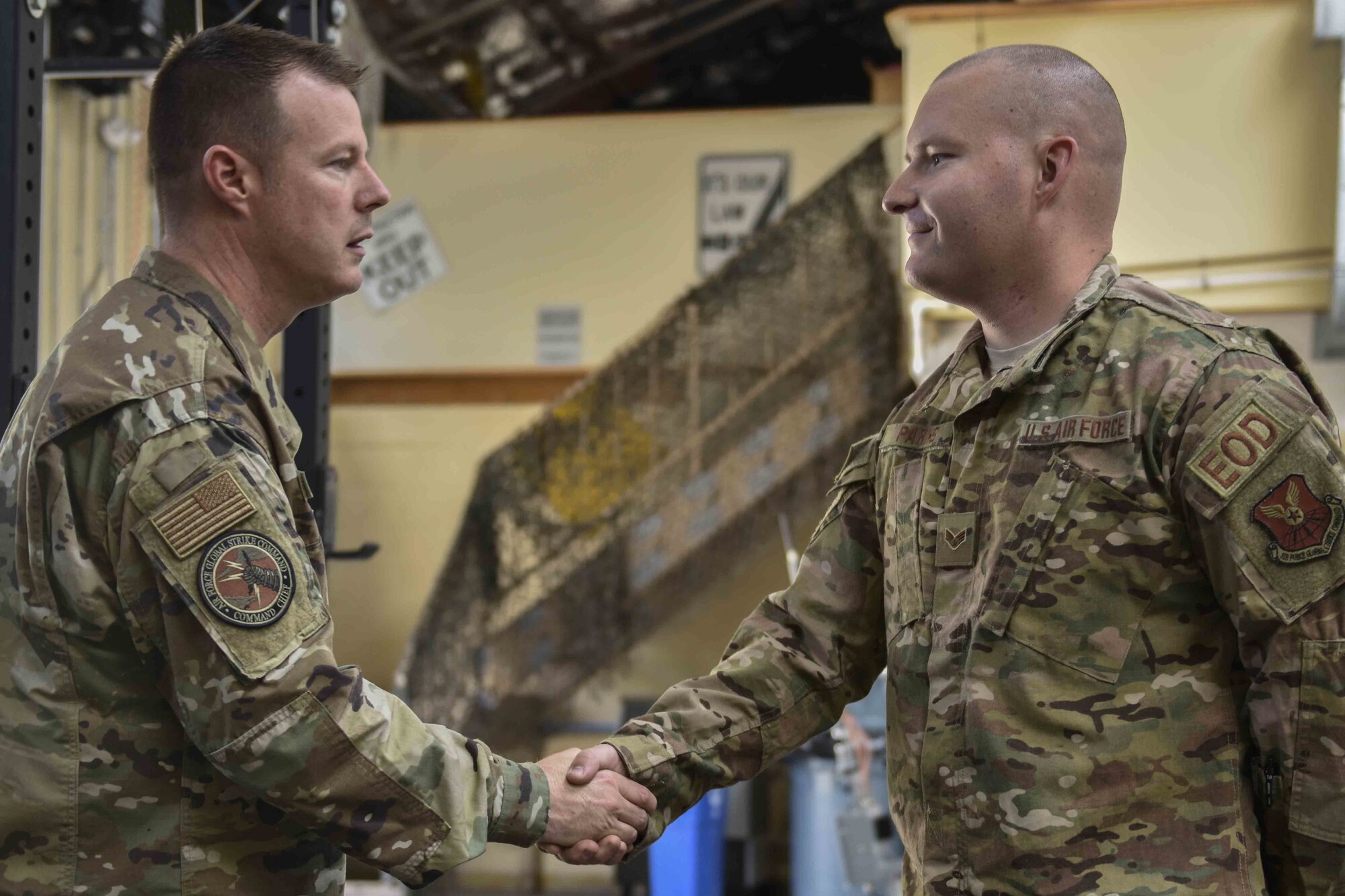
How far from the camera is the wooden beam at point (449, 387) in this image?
8.45m

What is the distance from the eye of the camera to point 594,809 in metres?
2.25

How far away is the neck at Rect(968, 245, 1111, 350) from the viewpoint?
205cm

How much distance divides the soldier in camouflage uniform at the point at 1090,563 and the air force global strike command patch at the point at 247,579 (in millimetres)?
923

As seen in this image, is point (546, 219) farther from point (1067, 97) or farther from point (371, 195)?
point (1067, 97)

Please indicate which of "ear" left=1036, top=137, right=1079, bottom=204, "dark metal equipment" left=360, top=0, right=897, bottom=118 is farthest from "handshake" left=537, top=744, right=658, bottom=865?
"dark metal equipment" left=360, top=0, right=897, bottom=118

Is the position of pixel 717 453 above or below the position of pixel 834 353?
below

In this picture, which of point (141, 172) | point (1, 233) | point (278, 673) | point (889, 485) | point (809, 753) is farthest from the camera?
point (141, 172)

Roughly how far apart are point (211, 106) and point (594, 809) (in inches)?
49.7

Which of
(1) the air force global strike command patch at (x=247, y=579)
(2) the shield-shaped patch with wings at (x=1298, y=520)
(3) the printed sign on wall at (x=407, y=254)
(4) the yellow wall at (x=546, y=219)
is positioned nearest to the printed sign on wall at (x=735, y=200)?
(4) the yellow wall at (x=546, y=219)

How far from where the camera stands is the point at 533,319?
27.3 ft

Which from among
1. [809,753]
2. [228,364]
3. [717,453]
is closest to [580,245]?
[717,453]

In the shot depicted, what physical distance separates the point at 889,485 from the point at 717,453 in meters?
4.78

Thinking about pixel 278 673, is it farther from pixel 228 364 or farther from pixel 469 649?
pixel 469 649

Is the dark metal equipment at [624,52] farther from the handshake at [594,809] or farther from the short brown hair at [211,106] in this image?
the handshake at [594,809]
